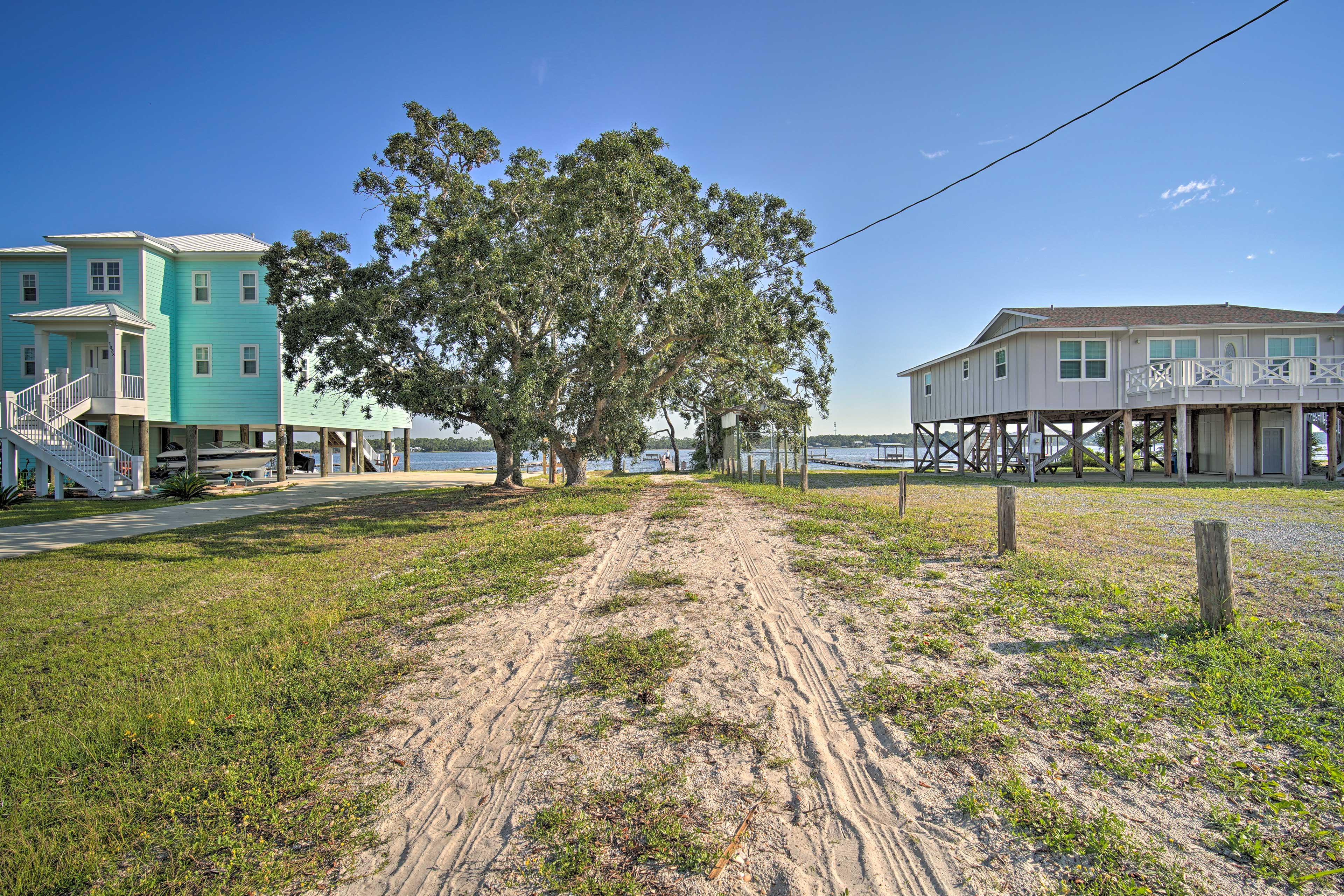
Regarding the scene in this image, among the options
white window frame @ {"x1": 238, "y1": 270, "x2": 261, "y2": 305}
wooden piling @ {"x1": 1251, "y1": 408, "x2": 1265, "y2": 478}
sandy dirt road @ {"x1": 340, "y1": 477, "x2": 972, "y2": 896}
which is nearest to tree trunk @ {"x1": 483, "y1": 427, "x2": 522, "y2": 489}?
white window frame @ {"x1": 238, "y1": 270, "x2": 261, "y2": 305}

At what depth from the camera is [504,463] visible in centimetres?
2077

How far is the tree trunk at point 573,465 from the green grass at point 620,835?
14.3 metres

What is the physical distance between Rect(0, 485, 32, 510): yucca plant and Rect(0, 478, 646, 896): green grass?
972 cm

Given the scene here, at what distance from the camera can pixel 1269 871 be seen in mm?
2387

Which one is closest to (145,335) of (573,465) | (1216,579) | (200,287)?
(200,287)

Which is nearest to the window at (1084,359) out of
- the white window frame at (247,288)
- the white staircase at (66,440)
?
the white window frame at (247,288)

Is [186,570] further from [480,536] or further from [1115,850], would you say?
[1115,850]

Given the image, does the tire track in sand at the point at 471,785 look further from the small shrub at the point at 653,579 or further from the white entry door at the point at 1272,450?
the white entry door at the point at 1272,450

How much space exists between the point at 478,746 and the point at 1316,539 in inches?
441

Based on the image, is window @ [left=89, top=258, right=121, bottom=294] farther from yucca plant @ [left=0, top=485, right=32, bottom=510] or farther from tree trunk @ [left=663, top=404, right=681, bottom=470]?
tree trunk @ [left=663, top=404, right=681, bottom=470]

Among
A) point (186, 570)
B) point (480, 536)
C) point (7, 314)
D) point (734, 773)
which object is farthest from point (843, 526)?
point (7, 314)

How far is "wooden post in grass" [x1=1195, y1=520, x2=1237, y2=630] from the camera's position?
4.65 meters

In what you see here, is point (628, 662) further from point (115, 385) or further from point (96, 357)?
point (96, 357)

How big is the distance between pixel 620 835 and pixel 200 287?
2711 cm
